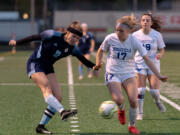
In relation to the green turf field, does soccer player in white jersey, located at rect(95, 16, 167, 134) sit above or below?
above

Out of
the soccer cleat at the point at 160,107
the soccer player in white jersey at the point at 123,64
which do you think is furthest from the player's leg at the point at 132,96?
the soccer cleat at the point at 160,107

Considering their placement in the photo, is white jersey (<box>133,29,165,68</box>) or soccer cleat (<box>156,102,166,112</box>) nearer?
white jersey (<box>133,29,165,68</box>)

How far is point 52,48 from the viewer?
7.53 m

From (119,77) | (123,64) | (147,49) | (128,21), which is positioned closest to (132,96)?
(119,77)

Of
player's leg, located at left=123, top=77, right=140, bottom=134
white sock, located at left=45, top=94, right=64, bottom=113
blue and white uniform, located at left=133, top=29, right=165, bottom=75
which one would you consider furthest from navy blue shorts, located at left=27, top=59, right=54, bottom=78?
blue and white uniform, located at left=133, top=29, right=165, bottom=75

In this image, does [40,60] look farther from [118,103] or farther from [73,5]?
[73,5]

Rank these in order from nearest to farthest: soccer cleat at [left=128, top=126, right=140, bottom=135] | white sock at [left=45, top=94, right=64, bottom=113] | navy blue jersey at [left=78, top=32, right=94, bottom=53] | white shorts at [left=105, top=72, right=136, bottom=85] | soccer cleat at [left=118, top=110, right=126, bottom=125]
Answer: white sock at [left=45, top=94, right=64, bottom=113]
soccer cleat at [left=128, top=126, right=140, bottom=135]
white shorts at [left=105, top=72, right=136, bottom=85]
soccer cleat at [left=118, top=110, right=126, bottom=125]
navy blue jersey at [left=78, top=32, right=94, bottom=53]

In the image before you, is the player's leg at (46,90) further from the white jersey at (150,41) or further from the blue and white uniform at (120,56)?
the white jersey at (150,41)

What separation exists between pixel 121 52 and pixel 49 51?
120 centimetres

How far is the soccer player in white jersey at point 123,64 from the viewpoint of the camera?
25.3 ft

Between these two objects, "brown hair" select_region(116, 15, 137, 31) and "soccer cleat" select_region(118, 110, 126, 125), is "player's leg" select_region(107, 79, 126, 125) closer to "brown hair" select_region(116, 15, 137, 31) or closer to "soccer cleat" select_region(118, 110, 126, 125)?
"soccer cleat" select_region(118, 110, 126, 125)

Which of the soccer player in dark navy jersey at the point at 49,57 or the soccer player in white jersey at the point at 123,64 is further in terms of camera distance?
the soccer player in white jersey at the point at 123,64

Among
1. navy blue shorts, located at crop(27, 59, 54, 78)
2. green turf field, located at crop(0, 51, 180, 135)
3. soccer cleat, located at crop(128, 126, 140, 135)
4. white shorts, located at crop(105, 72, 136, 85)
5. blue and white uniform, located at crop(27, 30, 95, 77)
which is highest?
blue and white uniform, located at crop(27, 30, 95, 77)

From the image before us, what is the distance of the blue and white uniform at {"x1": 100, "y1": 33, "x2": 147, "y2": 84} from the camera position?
7789 mm
